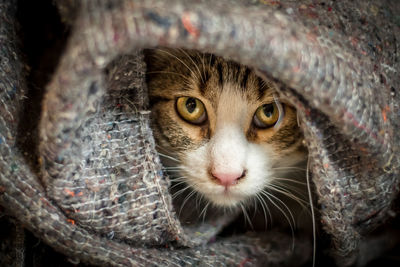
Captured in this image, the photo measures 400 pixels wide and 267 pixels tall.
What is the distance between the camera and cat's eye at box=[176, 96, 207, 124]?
111 cm

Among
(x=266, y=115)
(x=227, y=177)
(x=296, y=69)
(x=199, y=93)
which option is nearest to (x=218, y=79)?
(x=199, y=93)

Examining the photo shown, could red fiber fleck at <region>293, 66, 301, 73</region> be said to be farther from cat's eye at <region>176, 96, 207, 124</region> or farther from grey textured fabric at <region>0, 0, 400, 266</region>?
cat's eye at <region>176, 96, 207, 124</region>

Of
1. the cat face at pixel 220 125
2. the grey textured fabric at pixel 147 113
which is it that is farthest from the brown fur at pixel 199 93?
the grey textured fabric at pixel 147 113

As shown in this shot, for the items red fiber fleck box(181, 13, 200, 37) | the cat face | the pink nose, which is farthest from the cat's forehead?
red fiber fleck box(181, 13, 200, 37)

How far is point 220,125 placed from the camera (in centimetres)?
105

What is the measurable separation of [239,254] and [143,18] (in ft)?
2.19

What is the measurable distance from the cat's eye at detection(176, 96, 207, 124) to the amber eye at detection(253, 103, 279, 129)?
145mm

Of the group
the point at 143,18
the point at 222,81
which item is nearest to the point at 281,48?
the point at 143,18

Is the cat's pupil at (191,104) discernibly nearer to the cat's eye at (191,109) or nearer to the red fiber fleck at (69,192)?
the cat's eye at (191,109)

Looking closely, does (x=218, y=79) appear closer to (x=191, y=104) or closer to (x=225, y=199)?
(x=191, y=104)

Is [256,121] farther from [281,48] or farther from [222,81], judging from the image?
[281,48]

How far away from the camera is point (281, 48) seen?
0.71 m

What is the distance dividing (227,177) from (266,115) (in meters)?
0.22

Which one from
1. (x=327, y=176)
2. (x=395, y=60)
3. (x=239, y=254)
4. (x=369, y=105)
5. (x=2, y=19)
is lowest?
(x=239, y=254)
